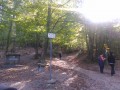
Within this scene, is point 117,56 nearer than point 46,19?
No

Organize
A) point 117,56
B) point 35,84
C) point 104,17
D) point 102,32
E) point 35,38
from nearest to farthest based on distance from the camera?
1. point 35,84
2. point 104,17
3. point 102,32
4. point 117,56
5. point 35,38

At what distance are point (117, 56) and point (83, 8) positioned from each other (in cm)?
706

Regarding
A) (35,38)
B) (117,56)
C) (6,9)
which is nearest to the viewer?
(6,9)

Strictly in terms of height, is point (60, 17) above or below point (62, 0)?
below

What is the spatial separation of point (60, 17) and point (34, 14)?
232 cm

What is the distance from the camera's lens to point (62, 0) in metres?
21.2

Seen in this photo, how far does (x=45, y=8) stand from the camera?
68.7ft

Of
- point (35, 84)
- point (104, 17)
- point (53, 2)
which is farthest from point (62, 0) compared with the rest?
Answer: point (35, 84)

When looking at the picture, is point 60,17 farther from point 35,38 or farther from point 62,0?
point 35,38

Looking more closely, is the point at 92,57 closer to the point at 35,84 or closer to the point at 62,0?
the point at 62,0

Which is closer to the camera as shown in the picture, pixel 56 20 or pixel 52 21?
pixel 52 21

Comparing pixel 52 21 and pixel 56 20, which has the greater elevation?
pixel 56 20

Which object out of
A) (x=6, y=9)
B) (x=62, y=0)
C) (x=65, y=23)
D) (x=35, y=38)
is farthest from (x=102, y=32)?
(x=35, y=38)

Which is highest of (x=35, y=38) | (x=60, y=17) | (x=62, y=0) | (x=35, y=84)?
(x=62, y=0)
